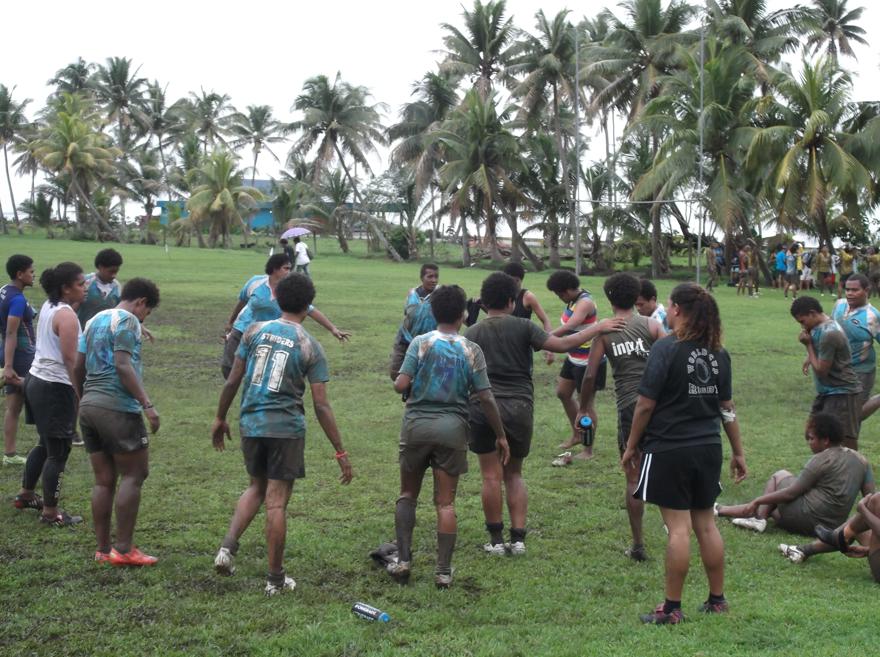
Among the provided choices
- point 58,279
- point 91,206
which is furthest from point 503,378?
point 91,206

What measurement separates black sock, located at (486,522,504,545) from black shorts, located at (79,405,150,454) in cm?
235

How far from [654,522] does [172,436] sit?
5381mm

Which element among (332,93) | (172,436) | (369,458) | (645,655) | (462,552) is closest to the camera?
(645,655)

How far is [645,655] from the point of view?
4.46 m

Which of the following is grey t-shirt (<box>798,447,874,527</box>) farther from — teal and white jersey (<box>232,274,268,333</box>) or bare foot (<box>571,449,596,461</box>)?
teal and white jersey (<box>232,274,268,333</box>)

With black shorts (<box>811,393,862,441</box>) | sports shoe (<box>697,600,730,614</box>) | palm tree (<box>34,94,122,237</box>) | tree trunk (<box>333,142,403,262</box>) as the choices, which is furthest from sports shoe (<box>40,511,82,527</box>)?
palm tree (<box>34,94,122,237</box>)

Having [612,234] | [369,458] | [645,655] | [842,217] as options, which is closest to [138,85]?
[612,234]

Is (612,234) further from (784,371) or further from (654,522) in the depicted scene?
(654,522)

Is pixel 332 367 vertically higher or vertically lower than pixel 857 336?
lower

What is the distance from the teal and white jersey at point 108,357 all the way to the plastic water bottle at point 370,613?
6.42 feet

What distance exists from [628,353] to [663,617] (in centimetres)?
187

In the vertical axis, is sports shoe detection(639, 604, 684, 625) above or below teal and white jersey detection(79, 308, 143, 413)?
below

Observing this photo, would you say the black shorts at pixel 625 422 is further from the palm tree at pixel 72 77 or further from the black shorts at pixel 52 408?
the palm tree at pixel 72 77

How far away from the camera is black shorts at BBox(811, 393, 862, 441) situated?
7.82 m
